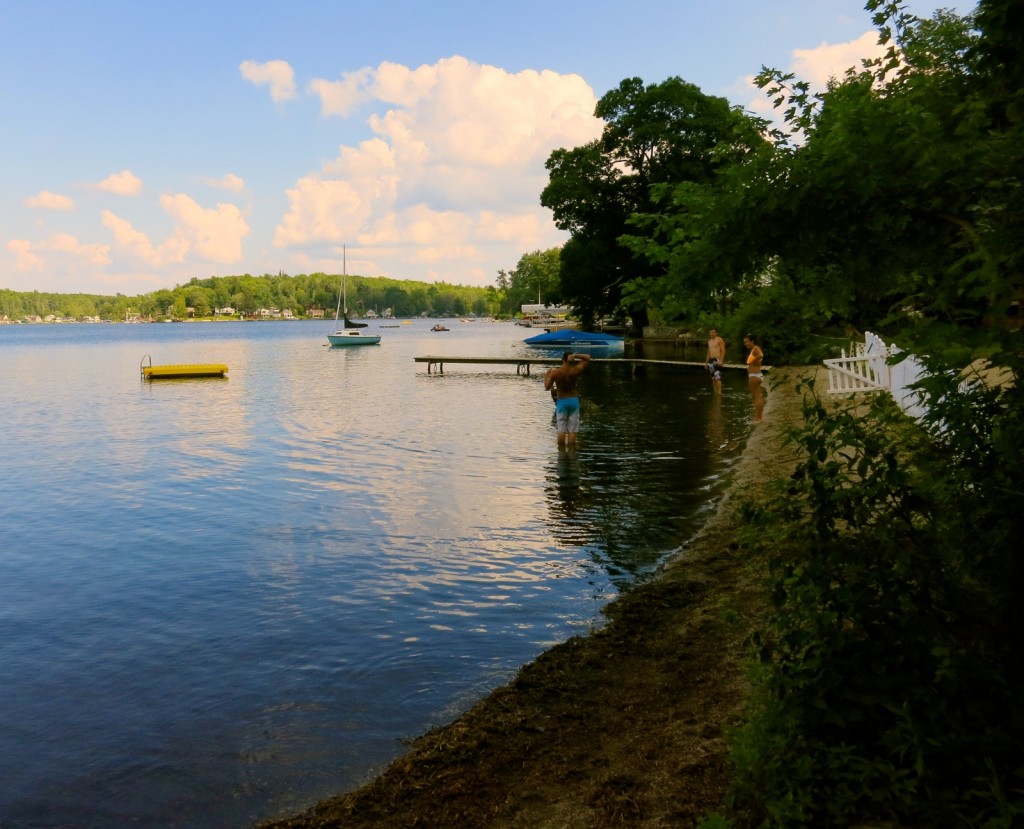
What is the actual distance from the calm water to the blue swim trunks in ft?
2.29

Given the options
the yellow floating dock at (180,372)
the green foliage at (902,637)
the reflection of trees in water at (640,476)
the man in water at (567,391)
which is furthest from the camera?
the yellow floating dock at (180,372)

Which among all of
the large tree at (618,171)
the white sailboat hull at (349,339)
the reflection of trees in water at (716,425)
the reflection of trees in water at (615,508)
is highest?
the large tree at (618,171)

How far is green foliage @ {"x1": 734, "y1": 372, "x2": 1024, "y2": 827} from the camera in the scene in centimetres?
379

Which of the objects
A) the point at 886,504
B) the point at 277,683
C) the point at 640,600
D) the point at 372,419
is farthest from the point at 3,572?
the point at 372,419

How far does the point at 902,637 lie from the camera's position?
13.7 ft

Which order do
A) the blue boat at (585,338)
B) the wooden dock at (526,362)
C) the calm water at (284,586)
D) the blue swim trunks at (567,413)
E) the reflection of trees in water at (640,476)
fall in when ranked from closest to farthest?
the calm water at (284,586)
the reflection of trees in water at (640,476)
the blue swim trunks at (567,413)
the wooden dock at (526,362)
the blue boat at (585,338)

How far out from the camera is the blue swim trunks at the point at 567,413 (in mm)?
18953

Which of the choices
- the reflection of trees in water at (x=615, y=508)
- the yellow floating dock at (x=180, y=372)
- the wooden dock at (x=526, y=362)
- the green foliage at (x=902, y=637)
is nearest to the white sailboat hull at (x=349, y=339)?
the wooden dock at (x=526, y=362)

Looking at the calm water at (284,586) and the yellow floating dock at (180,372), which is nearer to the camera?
the calm water at (284,586)

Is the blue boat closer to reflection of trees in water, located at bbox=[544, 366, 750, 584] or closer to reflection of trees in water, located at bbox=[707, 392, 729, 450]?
reflection of trees in water, located at bbox=[544, 366, 750, 584]

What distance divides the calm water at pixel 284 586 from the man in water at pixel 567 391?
655 millimetres

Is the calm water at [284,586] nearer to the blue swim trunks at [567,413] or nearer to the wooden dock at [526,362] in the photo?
the blue swim trunks at [567,413]

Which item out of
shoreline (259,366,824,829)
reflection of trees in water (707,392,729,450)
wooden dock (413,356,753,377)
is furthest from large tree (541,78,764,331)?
shoreline (259,366,824,829)

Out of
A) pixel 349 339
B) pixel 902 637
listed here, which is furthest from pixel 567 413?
pixel 349 339
